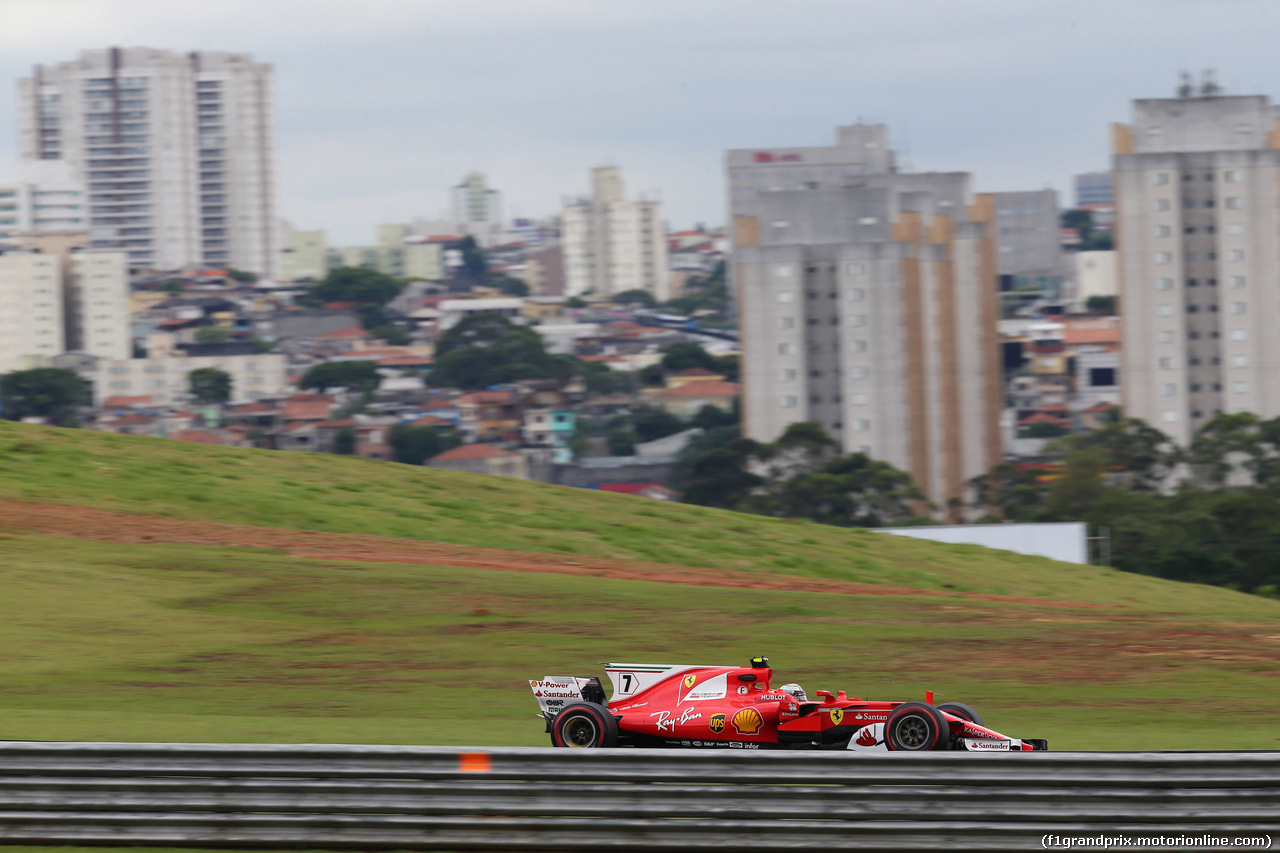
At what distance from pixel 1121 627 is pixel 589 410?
146131 millimetres

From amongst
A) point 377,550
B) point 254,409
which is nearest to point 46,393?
point 254,409

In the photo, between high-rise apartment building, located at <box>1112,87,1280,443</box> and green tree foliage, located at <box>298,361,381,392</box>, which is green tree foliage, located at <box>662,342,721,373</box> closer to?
green tree foliage, located at <box>298,361,381,392</box>

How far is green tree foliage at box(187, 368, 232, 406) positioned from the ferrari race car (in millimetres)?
177202

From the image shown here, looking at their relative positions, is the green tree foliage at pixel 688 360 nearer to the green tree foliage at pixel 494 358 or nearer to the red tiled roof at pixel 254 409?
the green tree foliage at pixel 494 358

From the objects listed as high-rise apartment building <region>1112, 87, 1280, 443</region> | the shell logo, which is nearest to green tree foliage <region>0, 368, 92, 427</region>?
high-rise apartment building <region>1112, 87, 1280, 443</region>

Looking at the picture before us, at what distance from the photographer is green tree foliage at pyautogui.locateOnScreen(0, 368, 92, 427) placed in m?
157

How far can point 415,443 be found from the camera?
474 ft

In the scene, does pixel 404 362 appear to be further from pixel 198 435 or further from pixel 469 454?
pixel 469 454

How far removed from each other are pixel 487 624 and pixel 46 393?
491ft

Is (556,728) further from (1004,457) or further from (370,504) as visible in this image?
(1004,457)

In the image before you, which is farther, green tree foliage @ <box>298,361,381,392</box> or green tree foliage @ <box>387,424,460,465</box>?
green tree foliage @ <box>298,361,381,392</box>

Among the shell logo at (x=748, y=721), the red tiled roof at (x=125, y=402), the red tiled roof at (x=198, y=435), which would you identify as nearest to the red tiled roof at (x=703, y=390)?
the red tiled roof at (x=198, y=435)

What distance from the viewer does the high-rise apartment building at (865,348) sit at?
433 ft

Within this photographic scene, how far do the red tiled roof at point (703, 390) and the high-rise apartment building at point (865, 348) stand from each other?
40.1m
